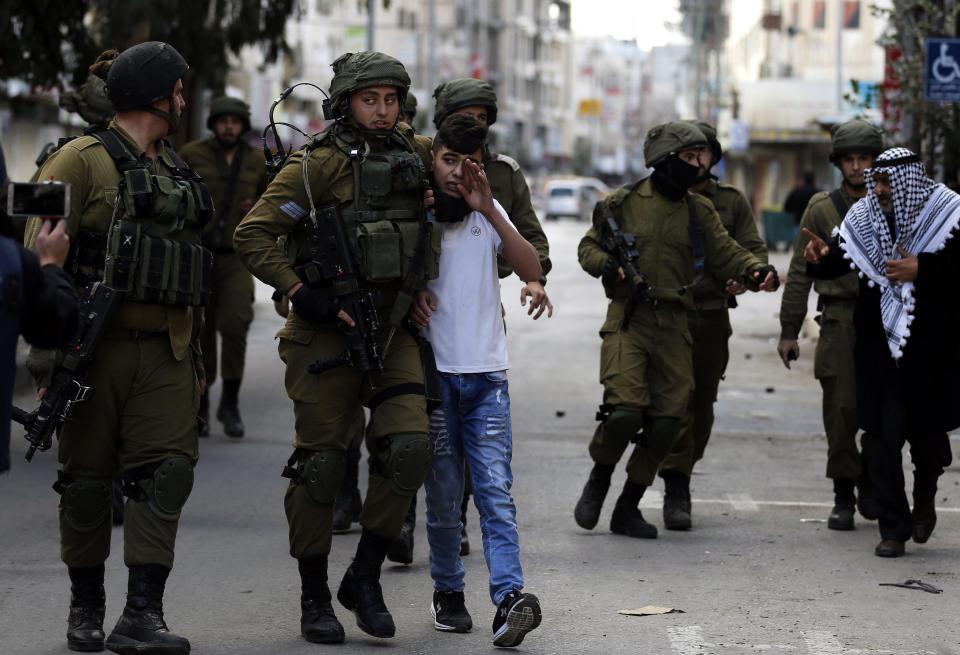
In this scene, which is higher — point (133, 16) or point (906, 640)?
point (133, 16)

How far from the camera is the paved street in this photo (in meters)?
6.28

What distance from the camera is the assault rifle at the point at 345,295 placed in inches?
233

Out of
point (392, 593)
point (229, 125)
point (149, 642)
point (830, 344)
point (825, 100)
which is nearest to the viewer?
point (149, 642)

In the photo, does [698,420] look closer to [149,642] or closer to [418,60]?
[149,642]

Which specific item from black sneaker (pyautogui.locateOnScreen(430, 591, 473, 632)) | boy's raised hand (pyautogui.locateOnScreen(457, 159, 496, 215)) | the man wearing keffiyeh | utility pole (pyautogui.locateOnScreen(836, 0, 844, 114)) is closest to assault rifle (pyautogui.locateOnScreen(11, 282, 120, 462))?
boy's raised hand (pyautogui.locateOnScreen(457, 159, 496, 215))

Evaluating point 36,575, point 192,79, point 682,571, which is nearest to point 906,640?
point 682,571

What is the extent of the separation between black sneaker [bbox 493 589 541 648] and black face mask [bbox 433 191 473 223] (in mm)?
1263

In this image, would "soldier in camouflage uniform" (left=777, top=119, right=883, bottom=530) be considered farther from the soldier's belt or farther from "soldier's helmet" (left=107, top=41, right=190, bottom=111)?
"soldier's helmet" (left=107, top=41, right=190, bottom=111)

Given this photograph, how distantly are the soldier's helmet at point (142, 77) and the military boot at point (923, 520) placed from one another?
3.99 meters

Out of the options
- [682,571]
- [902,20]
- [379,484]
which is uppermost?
[902,20]

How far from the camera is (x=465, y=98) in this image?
6824 mm

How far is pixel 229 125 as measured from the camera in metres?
11.2

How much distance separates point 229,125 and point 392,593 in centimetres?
487

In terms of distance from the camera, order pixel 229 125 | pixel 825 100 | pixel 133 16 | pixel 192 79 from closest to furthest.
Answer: pixel 229 125, pixel 133 16, pixel 192 79, pixel 825 100
